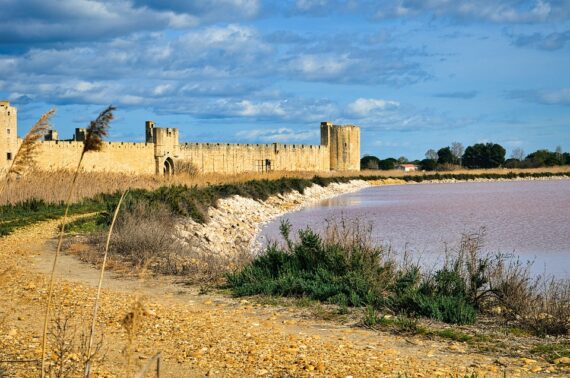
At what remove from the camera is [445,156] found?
89.9 meters

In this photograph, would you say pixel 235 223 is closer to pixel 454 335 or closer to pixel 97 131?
pixel 454 335

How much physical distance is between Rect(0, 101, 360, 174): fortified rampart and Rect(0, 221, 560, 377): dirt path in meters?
19.6

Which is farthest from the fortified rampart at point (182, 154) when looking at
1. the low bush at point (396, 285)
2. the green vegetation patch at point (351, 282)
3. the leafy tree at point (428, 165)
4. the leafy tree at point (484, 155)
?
the leafy tree at point (484, 155)

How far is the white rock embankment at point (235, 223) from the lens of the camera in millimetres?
14422

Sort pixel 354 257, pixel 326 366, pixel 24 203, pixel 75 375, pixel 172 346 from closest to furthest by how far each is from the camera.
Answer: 1. pixel 75 375
2. pixel 326 366
3. pixel 172 346
4. pixel 354 257
5. pixel 24 203

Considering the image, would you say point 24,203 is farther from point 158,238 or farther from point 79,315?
point 79,315

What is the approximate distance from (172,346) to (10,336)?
1.25 m

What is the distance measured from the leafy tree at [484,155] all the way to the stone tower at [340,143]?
2899 centimetres

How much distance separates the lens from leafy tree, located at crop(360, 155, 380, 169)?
82000 mm

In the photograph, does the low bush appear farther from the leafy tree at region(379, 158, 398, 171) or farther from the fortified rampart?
the leafy tree at region(379, 158, 398, 171)

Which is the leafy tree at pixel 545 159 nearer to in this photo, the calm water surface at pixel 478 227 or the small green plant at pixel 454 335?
the calm water surface at pixel 478 227

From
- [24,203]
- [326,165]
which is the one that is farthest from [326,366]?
[326,165]

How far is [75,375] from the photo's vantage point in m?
4.12

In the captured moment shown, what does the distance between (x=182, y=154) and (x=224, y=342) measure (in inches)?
1455
